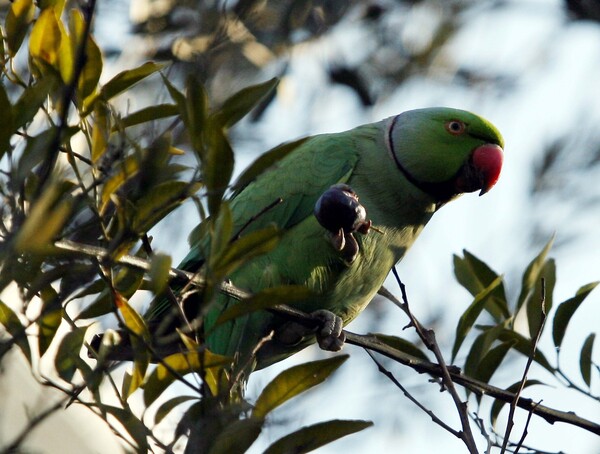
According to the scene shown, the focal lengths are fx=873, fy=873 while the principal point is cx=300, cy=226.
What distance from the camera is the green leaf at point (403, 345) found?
2.27 m

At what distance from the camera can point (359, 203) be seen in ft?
7.63

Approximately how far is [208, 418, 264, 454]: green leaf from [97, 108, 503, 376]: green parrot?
928mm

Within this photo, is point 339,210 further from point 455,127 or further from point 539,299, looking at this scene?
point 455,127

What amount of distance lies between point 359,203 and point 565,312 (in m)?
0.62

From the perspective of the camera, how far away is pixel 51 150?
1.22m

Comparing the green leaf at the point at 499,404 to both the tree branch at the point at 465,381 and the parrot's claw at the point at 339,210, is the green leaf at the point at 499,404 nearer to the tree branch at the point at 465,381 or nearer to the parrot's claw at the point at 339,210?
the tree branch at the point at 465,381

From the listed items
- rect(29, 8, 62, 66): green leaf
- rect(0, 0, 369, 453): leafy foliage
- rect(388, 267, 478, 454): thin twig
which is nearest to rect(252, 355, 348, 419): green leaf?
rect(0, 0, 369, 453): leafy foliage

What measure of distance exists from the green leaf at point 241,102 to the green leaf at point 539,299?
3.58ft

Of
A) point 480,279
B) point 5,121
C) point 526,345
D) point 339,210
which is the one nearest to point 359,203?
point 339,210

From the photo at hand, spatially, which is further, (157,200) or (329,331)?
(329,331)

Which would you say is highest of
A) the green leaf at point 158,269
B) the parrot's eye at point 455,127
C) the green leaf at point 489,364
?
the parrot's eye at point 455,127

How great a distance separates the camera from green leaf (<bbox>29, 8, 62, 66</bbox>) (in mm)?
1527

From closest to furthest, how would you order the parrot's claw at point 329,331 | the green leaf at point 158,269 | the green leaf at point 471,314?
the green leaf at point 158,269 → the green leaf at point 471,314 → the parrot's claw at point 329,331

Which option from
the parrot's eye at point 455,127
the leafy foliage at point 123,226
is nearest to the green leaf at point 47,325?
the leafy foliage at point 123,226
